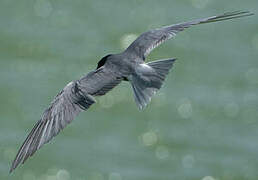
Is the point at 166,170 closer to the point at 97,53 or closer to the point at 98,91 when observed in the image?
the point at 97,53

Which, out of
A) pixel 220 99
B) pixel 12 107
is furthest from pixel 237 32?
pixel 12 107

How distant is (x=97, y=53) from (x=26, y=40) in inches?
41.9

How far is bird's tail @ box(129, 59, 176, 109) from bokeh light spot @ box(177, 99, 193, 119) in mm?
4309

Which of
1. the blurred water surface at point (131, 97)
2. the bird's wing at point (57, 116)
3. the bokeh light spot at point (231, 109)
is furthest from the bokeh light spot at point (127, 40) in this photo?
the bird's wing at point (57, 116)

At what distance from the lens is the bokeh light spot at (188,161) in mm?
9516

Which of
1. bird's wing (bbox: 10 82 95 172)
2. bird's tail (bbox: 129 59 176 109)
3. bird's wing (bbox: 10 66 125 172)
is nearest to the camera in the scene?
bird's wing (bbox: 10 82 95 172)

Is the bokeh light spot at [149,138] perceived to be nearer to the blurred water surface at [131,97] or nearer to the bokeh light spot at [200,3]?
the blurred water surface at [131,97]

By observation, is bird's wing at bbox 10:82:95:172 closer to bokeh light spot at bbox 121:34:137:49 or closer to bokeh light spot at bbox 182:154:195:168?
bokeh light spot at bbox 182:154:195:168

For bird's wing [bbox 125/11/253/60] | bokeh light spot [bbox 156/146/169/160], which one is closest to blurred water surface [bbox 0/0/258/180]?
bokeh light spot [bbox 156/146/169/160]

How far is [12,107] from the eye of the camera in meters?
10.0

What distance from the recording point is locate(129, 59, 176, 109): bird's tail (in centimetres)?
553

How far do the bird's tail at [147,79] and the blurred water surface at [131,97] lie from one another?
361 centimetres

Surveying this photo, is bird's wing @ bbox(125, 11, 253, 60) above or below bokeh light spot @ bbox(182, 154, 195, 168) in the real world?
above

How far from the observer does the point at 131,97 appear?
1021cm
